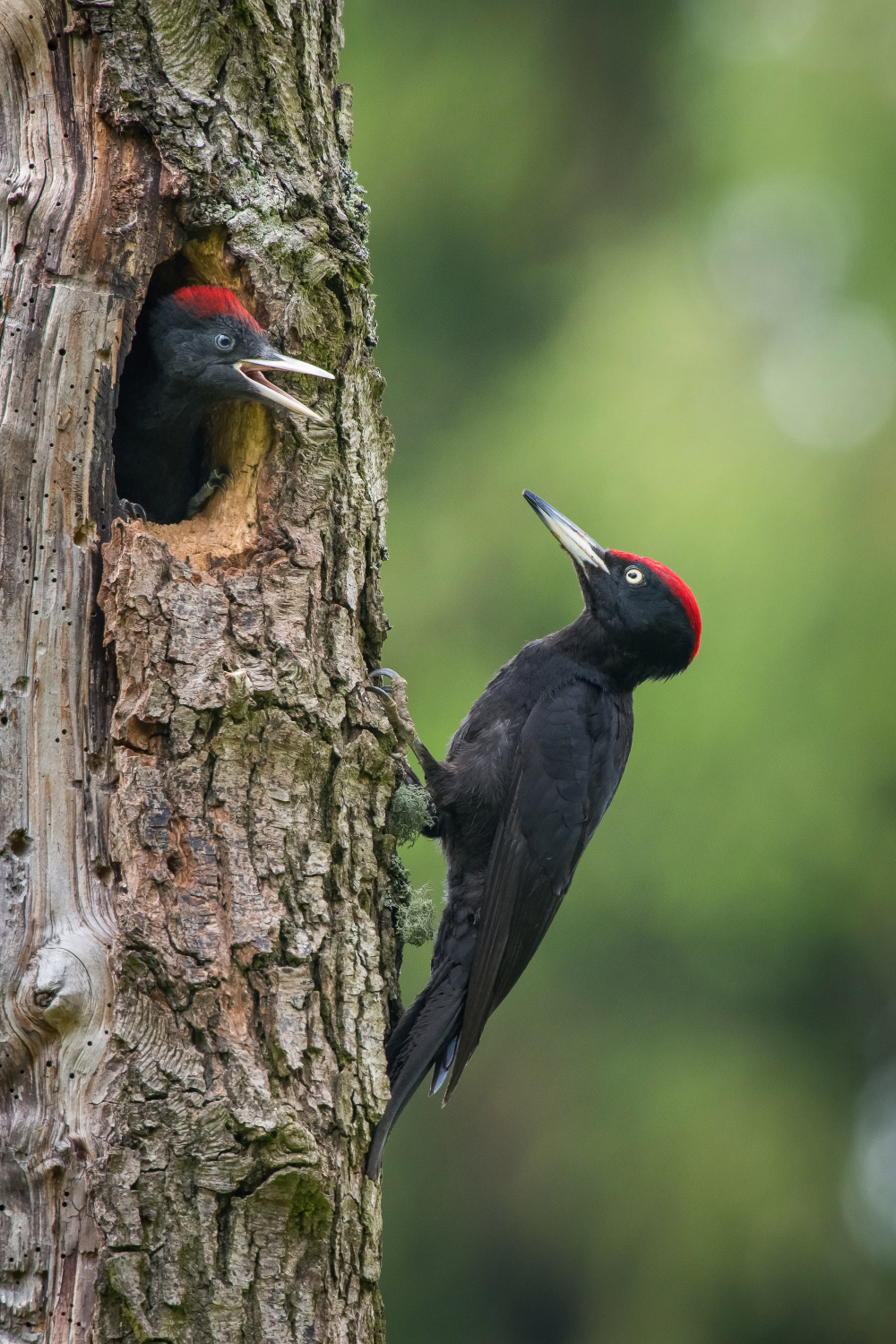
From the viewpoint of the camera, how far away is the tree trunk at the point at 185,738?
224 cm

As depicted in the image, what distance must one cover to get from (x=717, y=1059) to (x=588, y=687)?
110 inches

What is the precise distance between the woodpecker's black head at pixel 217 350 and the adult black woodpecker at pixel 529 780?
71 cm

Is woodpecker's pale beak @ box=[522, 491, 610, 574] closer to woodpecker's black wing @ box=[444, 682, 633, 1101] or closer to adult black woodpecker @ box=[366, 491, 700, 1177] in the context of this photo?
adult black woodpecker @ box=[366, 491, 700, 1177]

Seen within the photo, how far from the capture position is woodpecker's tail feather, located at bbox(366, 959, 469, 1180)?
9.57ft

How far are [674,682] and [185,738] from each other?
3.64m

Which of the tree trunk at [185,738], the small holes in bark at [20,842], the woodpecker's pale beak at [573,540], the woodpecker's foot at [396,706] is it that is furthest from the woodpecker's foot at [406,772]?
the woodpecker's pale beak at [573,540]

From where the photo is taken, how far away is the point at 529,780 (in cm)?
375

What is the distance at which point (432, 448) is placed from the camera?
7.02 meters

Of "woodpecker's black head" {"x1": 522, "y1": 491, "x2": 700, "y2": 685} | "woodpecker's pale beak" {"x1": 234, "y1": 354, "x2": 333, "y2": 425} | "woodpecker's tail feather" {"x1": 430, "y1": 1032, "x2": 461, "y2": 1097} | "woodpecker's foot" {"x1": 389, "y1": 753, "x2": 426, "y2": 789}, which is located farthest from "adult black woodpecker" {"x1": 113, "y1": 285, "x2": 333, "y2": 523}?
"woodpecker's tail feather" {"x1": 430, "y1": 1032, "x2": 461, "y2": 1097}

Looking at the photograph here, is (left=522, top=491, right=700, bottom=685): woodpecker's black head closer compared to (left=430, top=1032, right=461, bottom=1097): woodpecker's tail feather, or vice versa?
(left=430, top=1032, right=461, bottom=1097): woodpecker's tail feather

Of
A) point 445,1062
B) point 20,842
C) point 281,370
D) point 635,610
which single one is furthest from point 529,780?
point 20,842

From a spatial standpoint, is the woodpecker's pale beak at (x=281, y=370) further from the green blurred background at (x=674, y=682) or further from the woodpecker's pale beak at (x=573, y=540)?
the green blurred background at (x=674, y=682)

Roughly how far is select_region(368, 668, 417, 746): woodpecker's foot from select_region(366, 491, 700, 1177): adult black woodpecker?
2cm

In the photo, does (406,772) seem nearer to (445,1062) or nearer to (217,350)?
(445,1062)
